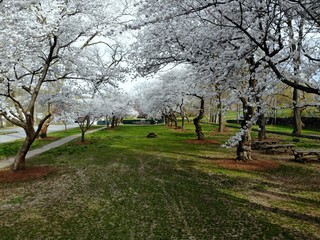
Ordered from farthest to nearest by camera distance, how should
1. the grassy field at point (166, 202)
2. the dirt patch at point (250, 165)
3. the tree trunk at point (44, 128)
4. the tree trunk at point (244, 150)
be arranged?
the tree trunk at point (44, 128)
the tree trunk at point (244, 150)
the dirt patch at point (250, 165)
the grassy field at point (166, 202)

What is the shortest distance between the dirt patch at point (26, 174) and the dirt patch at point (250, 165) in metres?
7.88

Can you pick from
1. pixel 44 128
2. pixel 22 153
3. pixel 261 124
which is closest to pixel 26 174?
pixel 22 153

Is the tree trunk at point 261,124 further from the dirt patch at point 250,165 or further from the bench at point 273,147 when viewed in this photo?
the dirt patch at point 250,165

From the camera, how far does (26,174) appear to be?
1148 cm

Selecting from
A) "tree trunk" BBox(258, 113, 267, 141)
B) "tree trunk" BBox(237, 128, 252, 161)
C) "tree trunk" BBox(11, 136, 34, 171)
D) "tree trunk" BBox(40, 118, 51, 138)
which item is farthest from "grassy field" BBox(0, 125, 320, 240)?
"tree trunk" BBox(40, 118, 51, 138)

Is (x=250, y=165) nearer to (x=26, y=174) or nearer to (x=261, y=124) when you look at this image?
(x=261, y=124)

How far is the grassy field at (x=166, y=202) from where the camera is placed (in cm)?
589

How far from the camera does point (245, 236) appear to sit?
5.59 metres

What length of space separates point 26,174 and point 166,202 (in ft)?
22.3

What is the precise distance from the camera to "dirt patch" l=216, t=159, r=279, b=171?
12590 millimetres

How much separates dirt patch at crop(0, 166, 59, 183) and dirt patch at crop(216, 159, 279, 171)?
7.88 m

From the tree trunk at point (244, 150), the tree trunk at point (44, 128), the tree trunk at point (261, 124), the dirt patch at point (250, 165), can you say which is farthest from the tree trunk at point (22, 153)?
the tree trunk at point (44, 128)

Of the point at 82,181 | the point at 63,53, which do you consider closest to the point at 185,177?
the point at 82,181

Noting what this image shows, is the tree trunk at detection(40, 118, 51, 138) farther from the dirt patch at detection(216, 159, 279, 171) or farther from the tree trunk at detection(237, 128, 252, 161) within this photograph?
the tree trunk at detection(237, 128, 252, 161)
